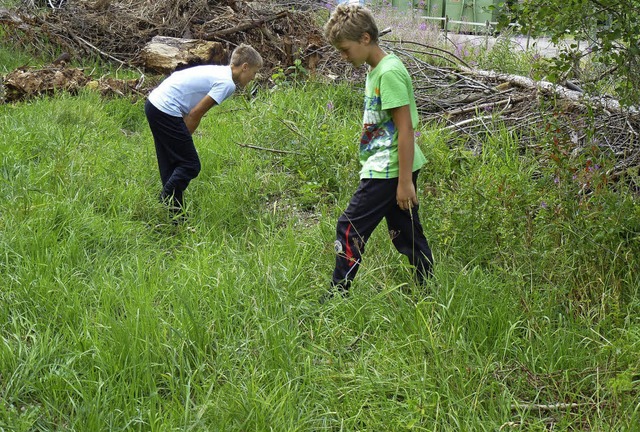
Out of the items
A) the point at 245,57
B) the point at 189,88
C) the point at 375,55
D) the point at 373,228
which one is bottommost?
the point at 373,228

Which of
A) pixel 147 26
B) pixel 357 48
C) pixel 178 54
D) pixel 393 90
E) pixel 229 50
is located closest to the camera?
pixel 393 90

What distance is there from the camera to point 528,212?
12.7 feet

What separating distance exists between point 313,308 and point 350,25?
4.73ft

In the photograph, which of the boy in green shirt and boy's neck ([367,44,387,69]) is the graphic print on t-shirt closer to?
the boy in green shirt

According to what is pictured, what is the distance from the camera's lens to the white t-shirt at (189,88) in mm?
5027

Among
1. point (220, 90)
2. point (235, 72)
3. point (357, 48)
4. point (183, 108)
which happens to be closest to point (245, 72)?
point (235, 72)

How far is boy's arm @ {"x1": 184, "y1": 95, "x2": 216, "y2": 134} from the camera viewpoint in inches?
195

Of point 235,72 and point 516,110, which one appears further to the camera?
point 516,110

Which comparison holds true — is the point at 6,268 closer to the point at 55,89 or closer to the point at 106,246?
the point at 106,246

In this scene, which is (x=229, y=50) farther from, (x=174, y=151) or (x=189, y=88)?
(x=174, y=151)

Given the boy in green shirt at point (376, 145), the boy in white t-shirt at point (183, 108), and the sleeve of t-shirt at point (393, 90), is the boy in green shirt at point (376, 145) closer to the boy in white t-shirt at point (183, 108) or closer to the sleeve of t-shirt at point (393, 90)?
the sleeve of t-shirt at point (393, 90)

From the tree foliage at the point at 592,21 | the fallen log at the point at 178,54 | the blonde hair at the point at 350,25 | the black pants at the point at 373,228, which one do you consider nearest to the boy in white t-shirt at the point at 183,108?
the blonde hair at the point at 350,25

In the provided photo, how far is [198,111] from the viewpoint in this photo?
198 inches

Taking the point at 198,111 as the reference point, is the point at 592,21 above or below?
above
